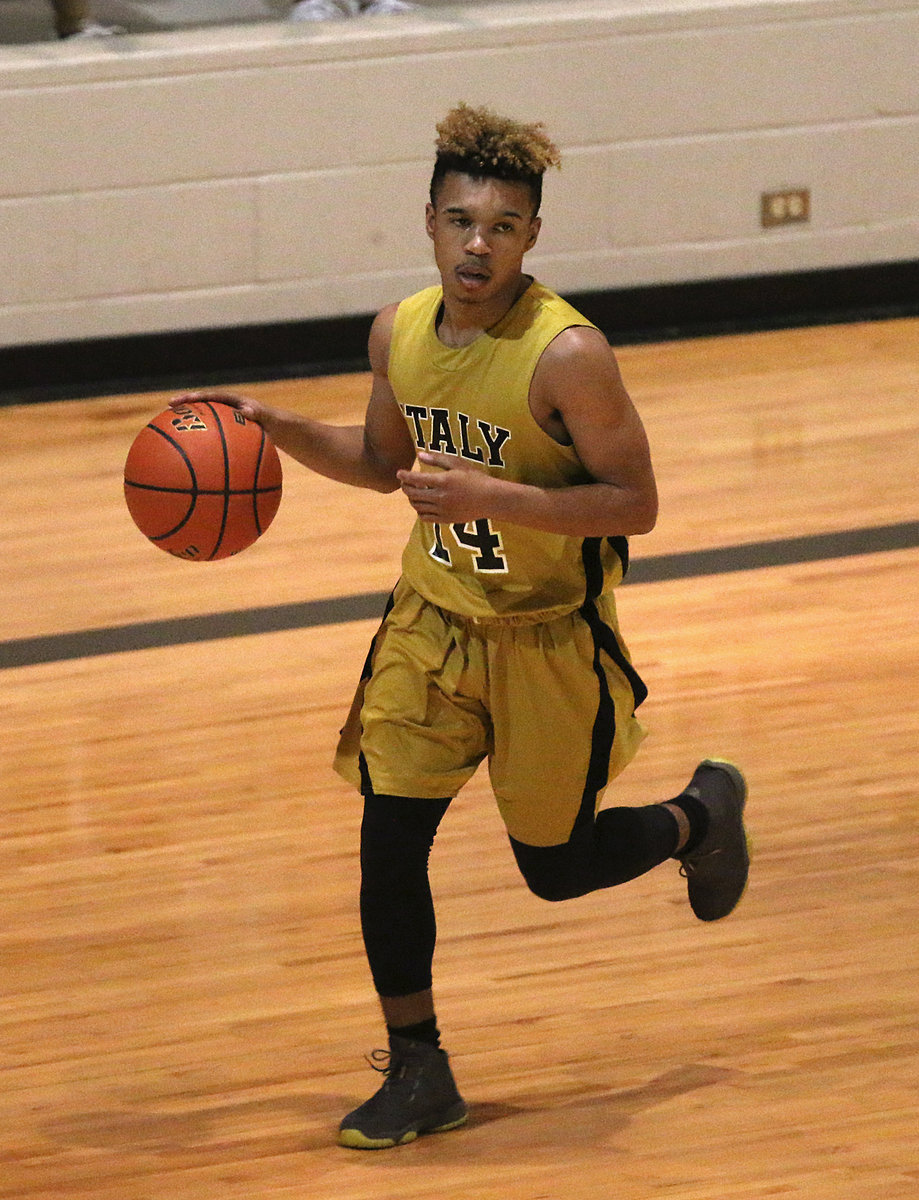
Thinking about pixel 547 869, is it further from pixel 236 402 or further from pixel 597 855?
pixel 236 402

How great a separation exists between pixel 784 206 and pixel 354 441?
5157mm

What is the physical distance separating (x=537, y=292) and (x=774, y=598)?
2.27 meters

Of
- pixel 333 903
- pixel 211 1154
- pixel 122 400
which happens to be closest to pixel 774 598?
pixel 333 903

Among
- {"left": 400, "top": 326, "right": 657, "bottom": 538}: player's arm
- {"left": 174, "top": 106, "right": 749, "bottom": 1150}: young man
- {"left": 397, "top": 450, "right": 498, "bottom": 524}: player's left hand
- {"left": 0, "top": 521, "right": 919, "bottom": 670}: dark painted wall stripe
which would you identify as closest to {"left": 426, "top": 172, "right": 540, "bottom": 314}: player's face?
{"left": 174, "top": 106, "right": 749, "bottom": 1150}: young man

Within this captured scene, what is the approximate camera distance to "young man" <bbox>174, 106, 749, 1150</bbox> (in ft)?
7.66

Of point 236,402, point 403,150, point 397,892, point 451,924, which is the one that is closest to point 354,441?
point 236,402

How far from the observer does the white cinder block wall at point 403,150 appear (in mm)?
6785

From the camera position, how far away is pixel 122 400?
269 inches

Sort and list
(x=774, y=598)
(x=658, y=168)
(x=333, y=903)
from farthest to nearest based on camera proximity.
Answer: (x=658, y=168) < (x=774, y=598) < (x=333, y=903)

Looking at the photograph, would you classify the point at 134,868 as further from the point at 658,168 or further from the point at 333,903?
the point at 658,168

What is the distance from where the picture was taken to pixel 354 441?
2664mm

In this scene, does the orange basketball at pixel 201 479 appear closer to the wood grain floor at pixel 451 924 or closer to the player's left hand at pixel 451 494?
the player's left hand at pixel 451 494

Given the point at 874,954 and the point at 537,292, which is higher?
the point at 537,292

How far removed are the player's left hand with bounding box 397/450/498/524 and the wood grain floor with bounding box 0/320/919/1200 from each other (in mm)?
808
